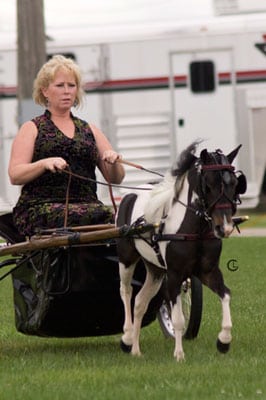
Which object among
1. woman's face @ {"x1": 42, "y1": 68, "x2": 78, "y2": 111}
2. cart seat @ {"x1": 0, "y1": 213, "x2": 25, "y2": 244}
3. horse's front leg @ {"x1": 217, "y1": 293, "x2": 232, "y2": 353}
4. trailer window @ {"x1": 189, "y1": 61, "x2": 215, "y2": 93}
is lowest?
horse's front leg @ {"x1": 217, "y1": 293, "x2": 232, "y2": 353}

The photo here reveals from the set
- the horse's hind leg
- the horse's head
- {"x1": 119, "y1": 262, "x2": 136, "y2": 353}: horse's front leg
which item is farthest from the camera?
{"x1": 119, "y1": 262, "x2": 136, "y2": 353}: horse's front leg

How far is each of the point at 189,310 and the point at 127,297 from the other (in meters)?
0.82

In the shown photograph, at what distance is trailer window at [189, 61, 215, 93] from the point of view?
2123cm

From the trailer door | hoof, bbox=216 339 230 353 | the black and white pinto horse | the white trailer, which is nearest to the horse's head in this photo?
the black and white pinto horse

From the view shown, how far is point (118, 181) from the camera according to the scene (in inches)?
370

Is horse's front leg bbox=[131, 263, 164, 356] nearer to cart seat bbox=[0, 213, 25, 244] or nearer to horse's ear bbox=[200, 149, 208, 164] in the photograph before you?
cart seat bbox=[0, 213, 25, 244]

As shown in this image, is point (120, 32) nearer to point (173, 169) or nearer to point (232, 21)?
point (232, 21)

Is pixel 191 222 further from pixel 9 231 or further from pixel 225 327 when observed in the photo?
pixel 9 231

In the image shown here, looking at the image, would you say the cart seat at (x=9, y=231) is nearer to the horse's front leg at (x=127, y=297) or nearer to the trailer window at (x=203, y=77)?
the horse's front leg at (x=127, y=297)

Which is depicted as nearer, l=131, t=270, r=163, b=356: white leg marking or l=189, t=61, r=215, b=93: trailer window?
l=131, t=270, r=163, b=356: white leg marking

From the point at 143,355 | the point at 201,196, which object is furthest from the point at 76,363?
the point at 201,196

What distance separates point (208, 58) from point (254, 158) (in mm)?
1747

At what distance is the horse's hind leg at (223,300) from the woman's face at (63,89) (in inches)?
64.3

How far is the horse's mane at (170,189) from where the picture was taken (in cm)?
837
